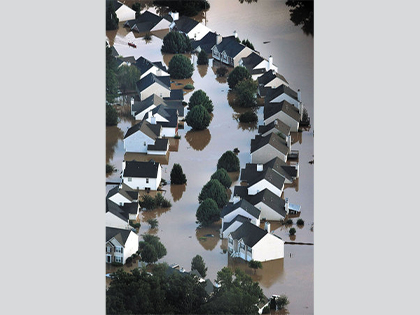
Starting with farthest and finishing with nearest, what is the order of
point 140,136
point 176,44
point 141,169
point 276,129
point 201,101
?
1. point 176,44
2. point 201,101
3. point 276,129
4. point 140,136
5. point 141,169

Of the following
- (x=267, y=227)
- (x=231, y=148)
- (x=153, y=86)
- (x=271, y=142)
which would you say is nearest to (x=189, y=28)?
(x=153, y=86)

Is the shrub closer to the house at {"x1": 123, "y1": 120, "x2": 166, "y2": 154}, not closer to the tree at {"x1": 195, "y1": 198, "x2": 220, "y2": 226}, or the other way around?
the house at {"x1": 123, "y1": 120, "x2": 166, "y2": 154}

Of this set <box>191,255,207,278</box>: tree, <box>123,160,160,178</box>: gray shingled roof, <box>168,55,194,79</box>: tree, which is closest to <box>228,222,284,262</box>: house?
<box>191,255,207,278</box>: tree

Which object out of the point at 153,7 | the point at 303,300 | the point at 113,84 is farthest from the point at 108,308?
the point at 153,7

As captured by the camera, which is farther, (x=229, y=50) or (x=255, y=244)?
(x=229, y=50)

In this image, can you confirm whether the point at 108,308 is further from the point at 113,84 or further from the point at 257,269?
the point at 113,84

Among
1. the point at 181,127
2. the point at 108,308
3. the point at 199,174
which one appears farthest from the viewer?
the point at 181,127

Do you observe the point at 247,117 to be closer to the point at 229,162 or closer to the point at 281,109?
the point at 281,109
